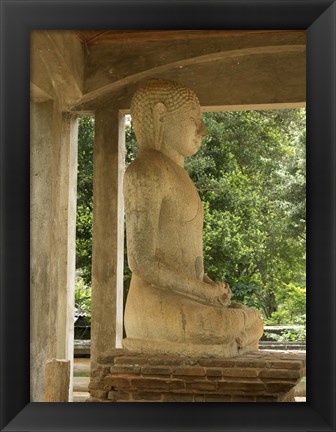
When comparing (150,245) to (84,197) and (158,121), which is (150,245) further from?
(84,197)

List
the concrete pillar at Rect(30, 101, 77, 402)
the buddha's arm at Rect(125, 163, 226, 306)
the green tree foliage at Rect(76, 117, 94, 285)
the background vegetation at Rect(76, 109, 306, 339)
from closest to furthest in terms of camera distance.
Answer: the buddha's arm at Rect(125, 163, 226, 306) → the concrete pillar at Rect(30, 101, 77, 402) → the green tree foliage at Rect(76, 117, 94, 285) → the background vegetation at Rect(76, 109, 306, 339)

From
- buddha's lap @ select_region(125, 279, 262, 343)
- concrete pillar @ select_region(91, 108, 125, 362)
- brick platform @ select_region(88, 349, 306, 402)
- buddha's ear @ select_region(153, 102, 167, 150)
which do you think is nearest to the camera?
brick platform @ select_region(88, 349, 306, 402)

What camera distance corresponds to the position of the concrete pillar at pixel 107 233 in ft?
31.4

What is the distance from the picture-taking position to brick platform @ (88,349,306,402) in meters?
5.91

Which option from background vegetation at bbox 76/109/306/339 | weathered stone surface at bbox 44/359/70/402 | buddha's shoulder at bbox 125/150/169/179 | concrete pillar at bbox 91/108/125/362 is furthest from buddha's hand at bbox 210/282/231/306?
background vegetation at bbox 76/109/306/339

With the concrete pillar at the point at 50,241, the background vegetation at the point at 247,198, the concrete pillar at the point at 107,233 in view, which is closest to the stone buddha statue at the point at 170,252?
the concrete pillar at the point at 50,241

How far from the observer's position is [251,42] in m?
9.17

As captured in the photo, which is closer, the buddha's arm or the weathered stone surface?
the weathered stone surface

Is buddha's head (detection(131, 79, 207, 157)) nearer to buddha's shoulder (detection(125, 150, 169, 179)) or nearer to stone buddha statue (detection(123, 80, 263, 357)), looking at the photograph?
stone buddha statue (detection(123, 80, 263, 357))

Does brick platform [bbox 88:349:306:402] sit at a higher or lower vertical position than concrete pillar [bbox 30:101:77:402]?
lower

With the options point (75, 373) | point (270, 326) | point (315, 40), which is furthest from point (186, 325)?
point (270, 326)

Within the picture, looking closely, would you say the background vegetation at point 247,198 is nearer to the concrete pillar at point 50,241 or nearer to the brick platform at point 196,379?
the concrete pillar at point 50,241

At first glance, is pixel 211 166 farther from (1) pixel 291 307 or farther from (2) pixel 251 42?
(2) pixel 251 42

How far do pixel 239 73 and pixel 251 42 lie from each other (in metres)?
0.47
